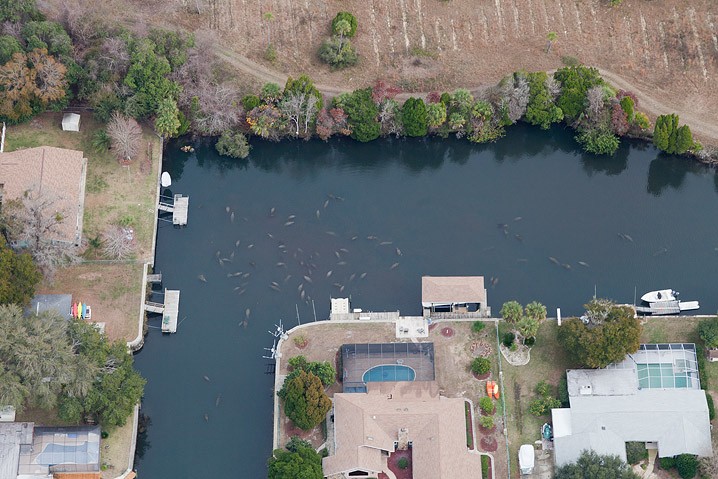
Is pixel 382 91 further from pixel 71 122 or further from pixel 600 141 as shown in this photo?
pixel 71 122

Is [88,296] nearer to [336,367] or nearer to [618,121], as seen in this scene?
[336,367]

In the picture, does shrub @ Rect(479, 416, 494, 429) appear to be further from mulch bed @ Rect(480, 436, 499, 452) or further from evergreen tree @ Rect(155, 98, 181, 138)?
evergreen tree @ Rect(155, 98, 181, 138)

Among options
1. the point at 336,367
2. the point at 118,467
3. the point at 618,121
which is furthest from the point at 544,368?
the point at 118,467

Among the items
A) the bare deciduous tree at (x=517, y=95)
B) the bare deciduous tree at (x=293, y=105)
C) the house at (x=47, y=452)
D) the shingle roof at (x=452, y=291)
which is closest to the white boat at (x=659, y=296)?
the shingle roof at (x=452, y=291)

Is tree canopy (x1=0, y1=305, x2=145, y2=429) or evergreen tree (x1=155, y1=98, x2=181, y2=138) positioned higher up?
evergreen tree (x1=155, y1=98, x2=181, y2=138)

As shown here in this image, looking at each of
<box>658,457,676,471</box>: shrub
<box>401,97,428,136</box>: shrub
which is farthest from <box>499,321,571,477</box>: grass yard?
<box>401,97,428,136</box>: shrub

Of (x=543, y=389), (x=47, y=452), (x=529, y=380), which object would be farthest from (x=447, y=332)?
(x=47, y=452)
